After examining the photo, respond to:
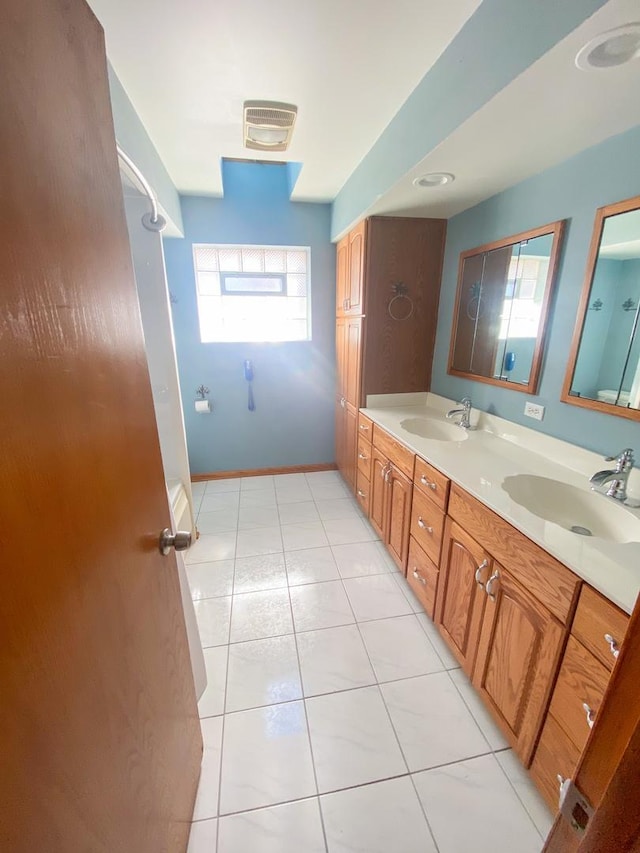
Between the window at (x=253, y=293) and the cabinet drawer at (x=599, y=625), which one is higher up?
the window at (x=253, y=293)

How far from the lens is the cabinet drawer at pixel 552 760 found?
3.20 feet

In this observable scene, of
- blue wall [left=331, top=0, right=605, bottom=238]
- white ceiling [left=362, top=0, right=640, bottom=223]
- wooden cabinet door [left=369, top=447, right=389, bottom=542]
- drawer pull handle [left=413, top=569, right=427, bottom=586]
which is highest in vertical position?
blue wall [left=331, top=0, right=605, bottom=238]

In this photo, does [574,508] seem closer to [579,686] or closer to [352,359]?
[579,686]

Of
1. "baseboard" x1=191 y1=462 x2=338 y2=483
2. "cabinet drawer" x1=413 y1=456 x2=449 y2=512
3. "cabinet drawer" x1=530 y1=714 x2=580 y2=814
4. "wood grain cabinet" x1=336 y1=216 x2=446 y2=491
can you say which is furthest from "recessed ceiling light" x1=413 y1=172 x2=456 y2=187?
"baseboard" x1=191 y1=462 x2=338 y2=483

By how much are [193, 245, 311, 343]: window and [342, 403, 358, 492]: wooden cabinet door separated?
88 centimetres

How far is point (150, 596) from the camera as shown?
78cm

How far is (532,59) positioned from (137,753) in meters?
1.86

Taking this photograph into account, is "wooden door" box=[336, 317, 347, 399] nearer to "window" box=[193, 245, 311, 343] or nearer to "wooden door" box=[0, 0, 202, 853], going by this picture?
"window" box=[193, 245, 311, 343]

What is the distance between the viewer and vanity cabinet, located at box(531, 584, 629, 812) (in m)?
0.84

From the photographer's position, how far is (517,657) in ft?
3.73

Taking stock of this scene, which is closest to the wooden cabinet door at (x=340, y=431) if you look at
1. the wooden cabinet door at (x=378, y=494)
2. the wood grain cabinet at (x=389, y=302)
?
the wood grain cabinet at (x=389, y=302)

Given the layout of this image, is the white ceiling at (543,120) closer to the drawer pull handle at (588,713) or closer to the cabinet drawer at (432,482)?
the cabinet drawer at (432,482)

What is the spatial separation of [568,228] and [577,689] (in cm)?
167

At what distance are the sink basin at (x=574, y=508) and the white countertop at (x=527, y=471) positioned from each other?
3 cm
